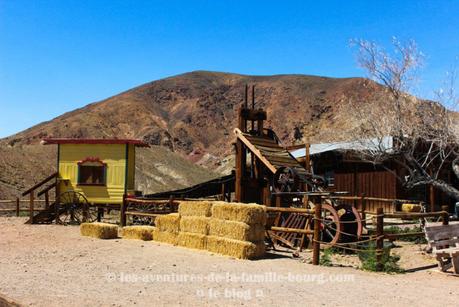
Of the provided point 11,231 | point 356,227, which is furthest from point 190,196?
point 356,227

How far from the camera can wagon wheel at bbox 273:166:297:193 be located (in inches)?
588

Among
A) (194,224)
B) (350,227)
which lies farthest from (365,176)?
(194,224)

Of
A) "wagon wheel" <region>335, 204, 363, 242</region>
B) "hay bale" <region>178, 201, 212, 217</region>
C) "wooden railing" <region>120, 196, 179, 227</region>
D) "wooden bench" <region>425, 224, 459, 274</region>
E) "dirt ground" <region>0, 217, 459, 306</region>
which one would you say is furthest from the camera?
"wooden railing" <region>120, 196, 179, 227</region>

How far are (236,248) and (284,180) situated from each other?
4146 millimetres

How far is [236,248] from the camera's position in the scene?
11508mm

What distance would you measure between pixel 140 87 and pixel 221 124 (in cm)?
3333

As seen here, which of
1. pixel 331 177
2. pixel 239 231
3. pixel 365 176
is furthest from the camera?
pixel 331 177

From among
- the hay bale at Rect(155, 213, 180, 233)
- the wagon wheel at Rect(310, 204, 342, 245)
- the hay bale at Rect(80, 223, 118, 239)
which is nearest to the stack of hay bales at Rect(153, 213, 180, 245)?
the hay bale at Rect(155, 213, 180, 233)

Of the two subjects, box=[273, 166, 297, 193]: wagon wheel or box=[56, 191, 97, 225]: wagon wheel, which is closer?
box=[273, 166, 297, 193]: wagon wheel

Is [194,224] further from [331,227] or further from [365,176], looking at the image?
[365,176]

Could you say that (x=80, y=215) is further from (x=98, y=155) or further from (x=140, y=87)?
(x=140, y=87)

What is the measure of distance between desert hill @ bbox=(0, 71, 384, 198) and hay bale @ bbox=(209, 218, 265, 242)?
143ft

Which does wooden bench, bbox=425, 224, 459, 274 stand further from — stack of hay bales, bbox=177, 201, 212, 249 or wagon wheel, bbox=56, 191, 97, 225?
wagon wheel, bbox=56, 191, 97, 225

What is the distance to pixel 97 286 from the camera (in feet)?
26.8
